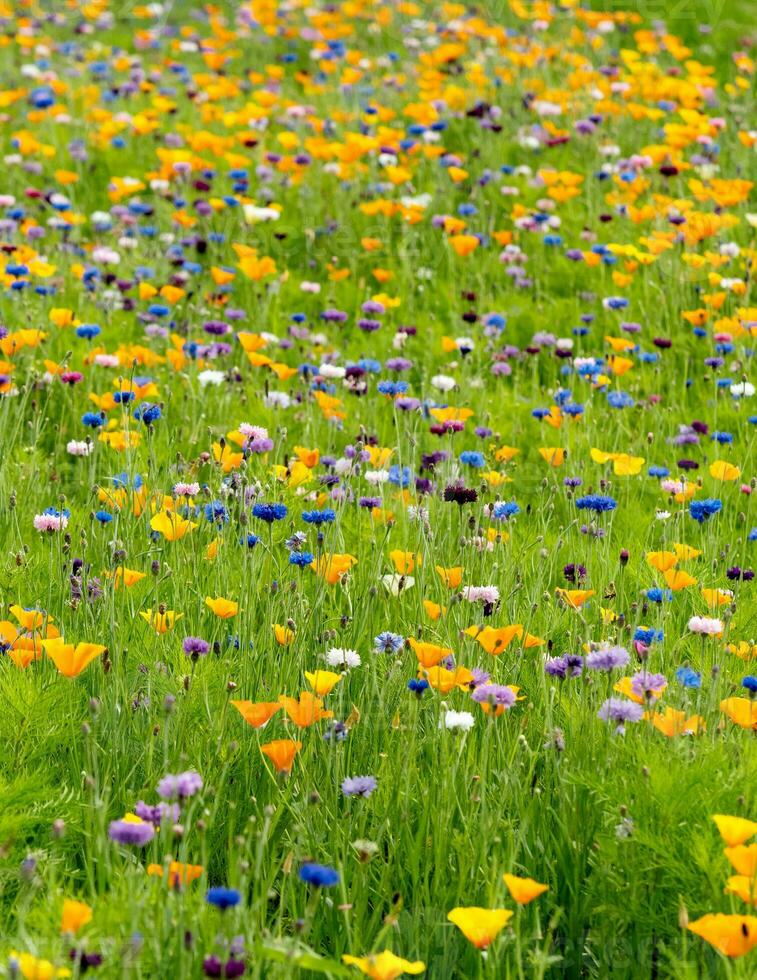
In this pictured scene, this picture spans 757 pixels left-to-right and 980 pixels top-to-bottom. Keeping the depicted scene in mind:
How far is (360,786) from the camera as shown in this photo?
2.11m

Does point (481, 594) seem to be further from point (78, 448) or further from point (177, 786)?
point (78, 448)

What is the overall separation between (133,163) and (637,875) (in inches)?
221

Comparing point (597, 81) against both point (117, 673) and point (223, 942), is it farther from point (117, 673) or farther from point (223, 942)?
point (223, 942)

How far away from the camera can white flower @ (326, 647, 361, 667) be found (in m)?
2.46

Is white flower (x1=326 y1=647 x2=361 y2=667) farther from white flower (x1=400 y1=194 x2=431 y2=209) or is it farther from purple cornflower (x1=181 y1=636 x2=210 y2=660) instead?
white flower (x1=400 y1=194 x2=431 y2=209)

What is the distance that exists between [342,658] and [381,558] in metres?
0.45

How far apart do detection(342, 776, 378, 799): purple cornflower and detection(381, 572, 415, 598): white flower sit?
0.68 m

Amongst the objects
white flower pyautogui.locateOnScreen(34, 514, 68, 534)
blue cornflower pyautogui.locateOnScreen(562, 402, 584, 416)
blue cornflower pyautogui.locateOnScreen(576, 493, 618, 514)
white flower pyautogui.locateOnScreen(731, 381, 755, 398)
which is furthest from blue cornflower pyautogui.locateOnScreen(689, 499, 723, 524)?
white flower pyautogui.locateOnScreen(34, 514, 68, 534)

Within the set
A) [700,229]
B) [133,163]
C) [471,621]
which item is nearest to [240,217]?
[133,163]

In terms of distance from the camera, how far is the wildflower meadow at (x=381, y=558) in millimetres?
1973

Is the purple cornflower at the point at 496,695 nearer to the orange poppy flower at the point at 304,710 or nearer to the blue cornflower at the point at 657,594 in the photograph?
the orange poppy flower at the point at 304,710

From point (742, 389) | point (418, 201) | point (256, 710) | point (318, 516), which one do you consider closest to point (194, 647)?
point (256, 710)

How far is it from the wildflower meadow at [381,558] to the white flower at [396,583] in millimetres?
22

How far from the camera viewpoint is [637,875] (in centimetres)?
198
